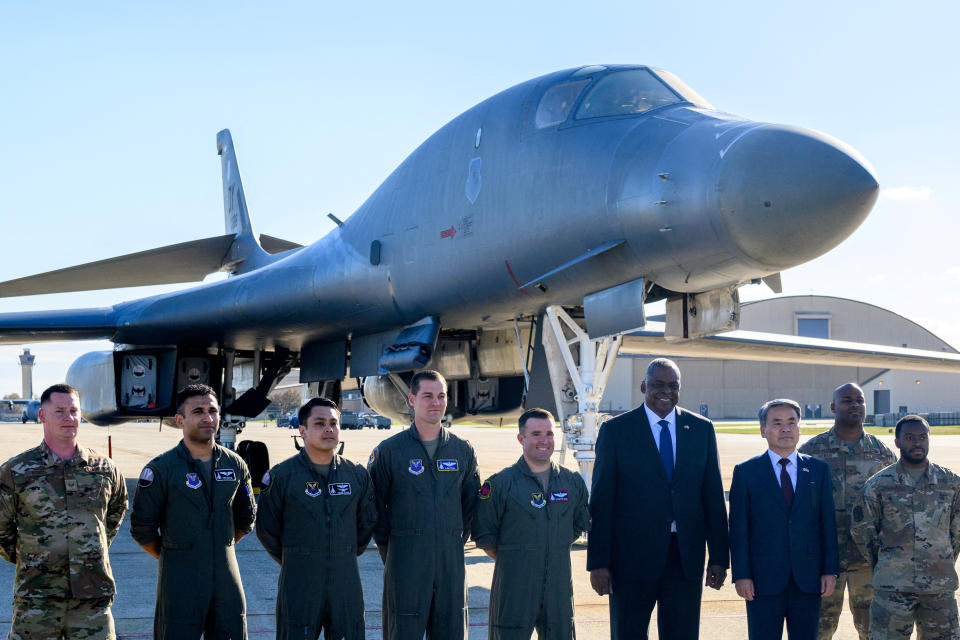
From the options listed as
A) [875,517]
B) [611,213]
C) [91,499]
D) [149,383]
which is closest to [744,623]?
[875,517]

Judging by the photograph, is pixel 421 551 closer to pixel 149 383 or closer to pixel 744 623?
pixel 744 623

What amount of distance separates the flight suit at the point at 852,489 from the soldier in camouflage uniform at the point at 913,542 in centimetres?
32

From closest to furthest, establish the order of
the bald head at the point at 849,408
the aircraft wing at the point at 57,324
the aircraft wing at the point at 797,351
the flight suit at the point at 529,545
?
the flight suit at the point at 529,545 → the bald head at the point at 849,408 → the aircraft wing at the point at 57,324 → the aircraft wing at the point at 797,351

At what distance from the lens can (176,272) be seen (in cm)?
1466

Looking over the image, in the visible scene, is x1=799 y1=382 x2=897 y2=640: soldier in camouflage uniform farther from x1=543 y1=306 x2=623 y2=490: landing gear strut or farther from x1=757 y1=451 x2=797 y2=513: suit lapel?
x1=543 y1=306 x2=623 y2=490: landing gear strut

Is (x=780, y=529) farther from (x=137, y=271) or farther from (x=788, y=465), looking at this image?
(x=137, y=271)

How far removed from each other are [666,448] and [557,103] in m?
3.32

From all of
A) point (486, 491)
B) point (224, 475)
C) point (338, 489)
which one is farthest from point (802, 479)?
point (224, 475)

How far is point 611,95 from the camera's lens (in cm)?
677

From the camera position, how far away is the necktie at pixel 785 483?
4.59 metres

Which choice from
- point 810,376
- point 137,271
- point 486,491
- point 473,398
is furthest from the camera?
point 810,376

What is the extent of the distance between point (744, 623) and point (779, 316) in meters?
61.3

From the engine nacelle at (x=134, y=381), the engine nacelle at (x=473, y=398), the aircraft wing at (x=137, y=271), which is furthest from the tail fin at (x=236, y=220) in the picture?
the engine nacelle at (x=473, y=398)

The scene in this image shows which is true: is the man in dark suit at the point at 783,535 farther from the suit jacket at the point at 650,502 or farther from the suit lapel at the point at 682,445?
the suit lapel at the point at 682,445
